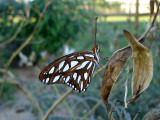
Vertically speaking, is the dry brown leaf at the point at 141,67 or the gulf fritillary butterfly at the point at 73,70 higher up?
the dry brown leaf at the point at 141,67

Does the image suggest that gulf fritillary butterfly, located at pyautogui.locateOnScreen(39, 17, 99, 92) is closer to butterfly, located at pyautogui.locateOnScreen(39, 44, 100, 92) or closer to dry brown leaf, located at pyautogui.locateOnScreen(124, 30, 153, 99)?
butterfly, located at pyautogui.locateOnScreen(39, 44, 100, 92)

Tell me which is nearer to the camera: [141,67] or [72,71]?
[141,67]

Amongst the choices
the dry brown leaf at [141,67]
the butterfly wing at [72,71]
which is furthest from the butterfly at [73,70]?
the dry brown leaf at [141,67]

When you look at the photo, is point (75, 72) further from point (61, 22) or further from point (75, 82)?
point (61, 22)

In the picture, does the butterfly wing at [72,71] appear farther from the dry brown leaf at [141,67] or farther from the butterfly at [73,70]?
the dry brown leaf at [141,67]

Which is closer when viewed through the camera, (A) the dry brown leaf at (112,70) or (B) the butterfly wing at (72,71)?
(A) the dry brown leaf at (112,70)

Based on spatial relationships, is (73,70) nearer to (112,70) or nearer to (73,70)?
(73,70)

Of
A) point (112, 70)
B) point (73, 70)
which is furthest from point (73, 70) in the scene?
point (112, 70)
